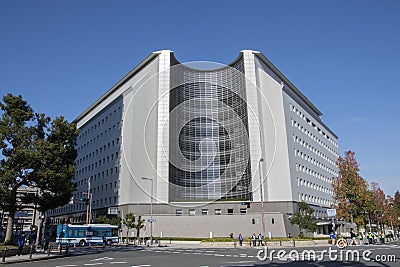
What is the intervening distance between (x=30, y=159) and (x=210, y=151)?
109 feet

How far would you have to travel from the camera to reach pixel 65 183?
3038 centimetres

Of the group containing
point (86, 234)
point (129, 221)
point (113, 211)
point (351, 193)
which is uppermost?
point (351, 193)

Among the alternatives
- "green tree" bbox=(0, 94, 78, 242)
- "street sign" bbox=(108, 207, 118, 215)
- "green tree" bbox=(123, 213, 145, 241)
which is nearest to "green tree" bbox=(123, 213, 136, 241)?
"green tree" bbox=(123, 213, 145, 241)

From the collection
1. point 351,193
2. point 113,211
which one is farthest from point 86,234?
point 351,193

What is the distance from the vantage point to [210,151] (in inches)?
2265

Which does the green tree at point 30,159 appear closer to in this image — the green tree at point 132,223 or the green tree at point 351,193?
the green tree at point 132,223

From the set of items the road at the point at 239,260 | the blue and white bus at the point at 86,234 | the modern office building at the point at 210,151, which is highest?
the modern office building at the point at 210,151

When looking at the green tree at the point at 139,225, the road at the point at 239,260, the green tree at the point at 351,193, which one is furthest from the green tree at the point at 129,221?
the green tree at the point at 351,193

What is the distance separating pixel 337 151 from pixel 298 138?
39794 mm

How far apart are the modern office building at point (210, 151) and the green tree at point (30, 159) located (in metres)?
19.0

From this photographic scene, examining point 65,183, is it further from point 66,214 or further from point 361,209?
point 66,214

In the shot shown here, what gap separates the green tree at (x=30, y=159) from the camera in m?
28.2

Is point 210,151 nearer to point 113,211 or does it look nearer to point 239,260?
point 113,211

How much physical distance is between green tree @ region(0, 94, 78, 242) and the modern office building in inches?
748
